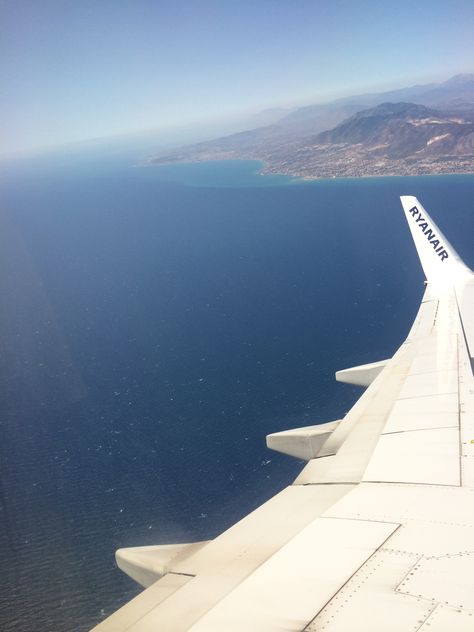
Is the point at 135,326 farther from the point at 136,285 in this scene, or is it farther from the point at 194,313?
the point at 136,285

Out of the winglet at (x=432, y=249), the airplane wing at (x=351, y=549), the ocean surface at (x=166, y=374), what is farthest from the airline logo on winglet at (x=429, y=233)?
the ocean surface at (x=166, y=374)

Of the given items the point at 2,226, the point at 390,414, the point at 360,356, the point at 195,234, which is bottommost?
the point at 360,356

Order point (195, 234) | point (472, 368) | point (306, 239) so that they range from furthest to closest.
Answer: point (195, 234), point (306, 239), point (472, 368)

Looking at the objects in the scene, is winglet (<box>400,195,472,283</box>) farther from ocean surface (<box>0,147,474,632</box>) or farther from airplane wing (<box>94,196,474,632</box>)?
ocean surface (<box>0,147,474,632</box>)

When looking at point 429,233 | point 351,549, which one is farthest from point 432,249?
point 351,549

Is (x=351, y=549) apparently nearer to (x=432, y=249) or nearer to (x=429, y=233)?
(x=432, y=249)

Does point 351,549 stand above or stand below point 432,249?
below

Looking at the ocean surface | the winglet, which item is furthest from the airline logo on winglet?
the ocean surface

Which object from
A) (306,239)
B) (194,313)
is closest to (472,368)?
(194,313)
